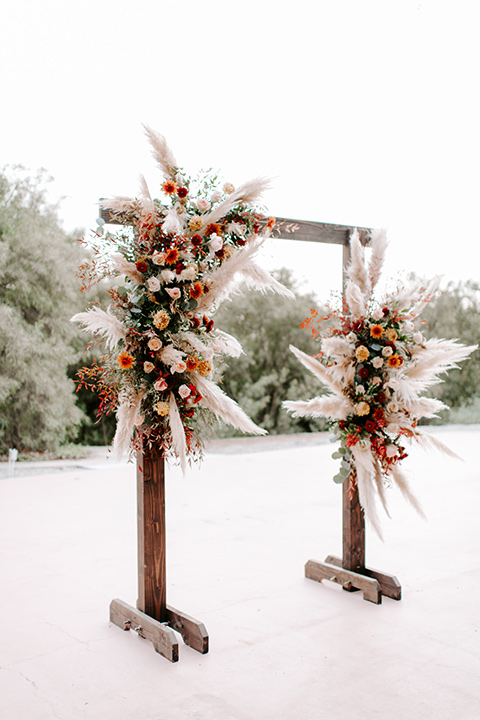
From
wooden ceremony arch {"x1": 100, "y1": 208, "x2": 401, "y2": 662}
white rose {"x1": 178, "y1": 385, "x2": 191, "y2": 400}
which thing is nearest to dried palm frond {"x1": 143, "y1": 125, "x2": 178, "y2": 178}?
wooden ceremony arch {"x1": 100, "y1": 208, "x2": 401, "y2": 662}

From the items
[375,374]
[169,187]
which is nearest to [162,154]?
[169,187]

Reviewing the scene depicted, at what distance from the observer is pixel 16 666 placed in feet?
7.94

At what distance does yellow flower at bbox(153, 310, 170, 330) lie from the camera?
248 cm

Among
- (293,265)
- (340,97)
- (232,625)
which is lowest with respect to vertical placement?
(232,625)

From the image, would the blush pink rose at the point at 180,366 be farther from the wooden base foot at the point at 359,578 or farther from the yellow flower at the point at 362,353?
the wooden base foot at the point at 359,578

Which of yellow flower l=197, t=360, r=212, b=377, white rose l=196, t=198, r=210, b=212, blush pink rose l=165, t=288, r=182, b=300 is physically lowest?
yellow flower l=197, t=360, r=212, b=377

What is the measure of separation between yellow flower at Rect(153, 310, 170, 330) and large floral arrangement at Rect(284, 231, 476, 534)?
0.78m

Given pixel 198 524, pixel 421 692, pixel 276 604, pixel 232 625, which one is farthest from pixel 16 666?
pixel 198 524

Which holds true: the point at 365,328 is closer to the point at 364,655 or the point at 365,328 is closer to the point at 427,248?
the point at 364,655

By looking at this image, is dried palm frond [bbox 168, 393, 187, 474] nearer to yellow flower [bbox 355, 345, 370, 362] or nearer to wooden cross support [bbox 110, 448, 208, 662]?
wooden cross support [bbox 110, 448, 208, 662]

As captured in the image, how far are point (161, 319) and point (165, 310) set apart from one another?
0.07 meters

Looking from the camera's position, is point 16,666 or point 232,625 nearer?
point 16,666

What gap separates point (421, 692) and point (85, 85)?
11.1 metres

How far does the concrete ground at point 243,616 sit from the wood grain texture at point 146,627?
43 mm
